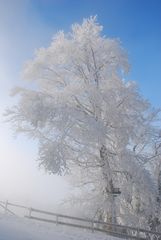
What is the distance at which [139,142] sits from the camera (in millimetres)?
22047

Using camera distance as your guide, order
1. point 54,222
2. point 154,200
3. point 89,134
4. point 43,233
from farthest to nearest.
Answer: point 154,200, point 54,222, point 89,134, point 43,233

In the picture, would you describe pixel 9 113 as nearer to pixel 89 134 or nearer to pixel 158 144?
pixel 89 134

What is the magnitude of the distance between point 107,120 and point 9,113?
20.2 feet

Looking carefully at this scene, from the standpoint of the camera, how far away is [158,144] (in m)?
25.2

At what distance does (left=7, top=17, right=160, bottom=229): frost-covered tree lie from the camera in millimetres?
18422

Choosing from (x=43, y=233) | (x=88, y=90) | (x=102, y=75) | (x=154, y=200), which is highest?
(x=102, y=75)

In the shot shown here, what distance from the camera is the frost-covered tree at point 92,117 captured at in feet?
60.4

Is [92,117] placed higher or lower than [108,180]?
higher

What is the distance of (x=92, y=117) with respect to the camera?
63.4 feet

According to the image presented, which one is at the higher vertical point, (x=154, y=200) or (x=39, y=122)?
(x=39, y=122)

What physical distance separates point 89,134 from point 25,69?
7487 millimetres

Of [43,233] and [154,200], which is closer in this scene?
[43,233]

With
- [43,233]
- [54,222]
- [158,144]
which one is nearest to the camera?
[43,233]

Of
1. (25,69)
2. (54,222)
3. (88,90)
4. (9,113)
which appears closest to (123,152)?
(88,90)
